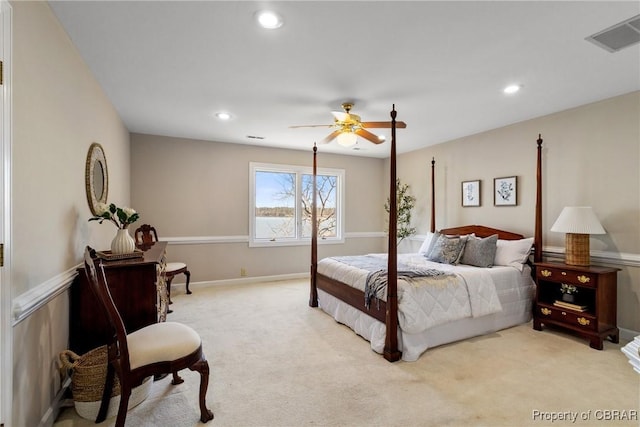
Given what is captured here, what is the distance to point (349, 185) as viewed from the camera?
21.4 feet

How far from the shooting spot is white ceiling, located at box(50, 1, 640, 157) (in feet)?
6.37

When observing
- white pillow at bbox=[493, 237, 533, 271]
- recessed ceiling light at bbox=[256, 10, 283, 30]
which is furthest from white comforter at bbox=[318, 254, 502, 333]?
recessed ceiling light at bbox=[256, 10, 283, 30]

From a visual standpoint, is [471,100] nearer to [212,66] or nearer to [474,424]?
[212,66]

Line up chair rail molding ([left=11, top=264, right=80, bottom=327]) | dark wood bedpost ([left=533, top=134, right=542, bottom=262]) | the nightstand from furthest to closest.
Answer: dark wood bedpost ([left=533, top=134, right=542, bottom=262]), the nightstand, chair rail molding ([left=11, top=264, right=80, bottom=327])

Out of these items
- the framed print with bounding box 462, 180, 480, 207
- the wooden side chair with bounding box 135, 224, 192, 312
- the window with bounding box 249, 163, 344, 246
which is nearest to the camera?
the wooden side chair with bounding box 135, 224, 192, 312

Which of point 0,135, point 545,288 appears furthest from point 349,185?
point 0,135

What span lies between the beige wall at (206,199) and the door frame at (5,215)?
12.3 feet

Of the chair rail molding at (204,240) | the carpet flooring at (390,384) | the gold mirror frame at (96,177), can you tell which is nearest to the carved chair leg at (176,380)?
the carpet flooring at (390,384)

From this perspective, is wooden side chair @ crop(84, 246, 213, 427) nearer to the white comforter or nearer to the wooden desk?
the wooden desk

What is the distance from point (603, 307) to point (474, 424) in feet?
7.20

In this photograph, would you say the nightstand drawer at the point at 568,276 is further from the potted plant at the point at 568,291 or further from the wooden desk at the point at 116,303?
the wooden desk at the point at 116,303

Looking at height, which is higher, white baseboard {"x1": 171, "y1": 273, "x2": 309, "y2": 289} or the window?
the window

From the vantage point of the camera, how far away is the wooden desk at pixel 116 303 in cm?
226

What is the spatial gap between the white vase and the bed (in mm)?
2158
